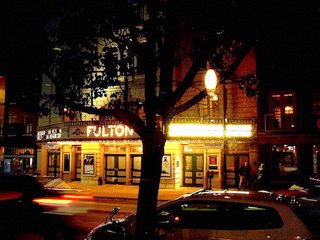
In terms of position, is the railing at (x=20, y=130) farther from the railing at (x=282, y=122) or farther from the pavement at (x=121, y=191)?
the railing at (x=282, y=122)

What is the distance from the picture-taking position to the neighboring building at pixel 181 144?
76.1 feet

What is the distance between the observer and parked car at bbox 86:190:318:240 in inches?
227

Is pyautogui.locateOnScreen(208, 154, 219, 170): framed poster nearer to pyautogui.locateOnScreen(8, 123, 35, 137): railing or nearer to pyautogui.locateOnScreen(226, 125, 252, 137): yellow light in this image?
pyautogui.locateOnScreen(226, 125, 252, 137): yellow light

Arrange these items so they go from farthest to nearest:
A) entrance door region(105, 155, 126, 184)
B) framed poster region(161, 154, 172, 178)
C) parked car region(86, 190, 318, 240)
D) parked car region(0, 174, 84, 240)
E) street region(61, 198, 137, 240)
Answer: entrance door region(105, 155, 126, 184) → framed poster region(161, 154, 172, 178) → street region(61, 198, 137, 240) → parked car region(0, 174, 84, 240) → parked car region(86, 190, 318, 240)

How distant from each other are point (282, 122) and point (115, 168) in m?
12.4

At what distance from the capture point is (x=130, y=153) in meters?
28.0

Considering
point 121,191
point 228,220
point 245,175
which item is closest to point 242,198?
point 228,220

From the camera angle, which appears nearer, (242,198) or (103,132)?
(242,198)

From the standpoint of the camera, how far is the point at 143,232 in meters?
6.27

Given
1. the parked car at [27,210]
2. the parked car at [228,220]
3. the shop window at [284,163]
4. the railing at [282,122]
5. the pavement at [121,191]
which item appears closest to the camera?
the parked car at [228,220]

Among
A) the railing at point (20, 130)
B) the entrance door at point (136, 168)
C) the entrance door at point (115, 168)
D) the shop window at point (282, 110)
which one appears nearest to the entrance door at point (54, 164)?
the railing at point (20, 130)

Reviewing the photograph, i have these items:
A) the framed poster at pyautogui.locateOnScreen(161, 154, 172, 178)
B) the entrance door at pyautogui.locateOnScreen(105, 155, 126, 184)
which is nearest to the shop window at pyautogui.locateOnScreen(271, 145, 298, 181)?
the framed poster at pyautogui.locateOnScreen(161, 154, 172, 178)

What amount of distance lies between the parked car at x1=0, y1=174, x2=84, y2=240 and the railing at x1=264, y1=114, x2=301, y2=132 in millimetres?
17241

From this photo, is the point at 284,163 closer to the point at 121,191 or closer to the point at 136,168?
the point at 136,168
